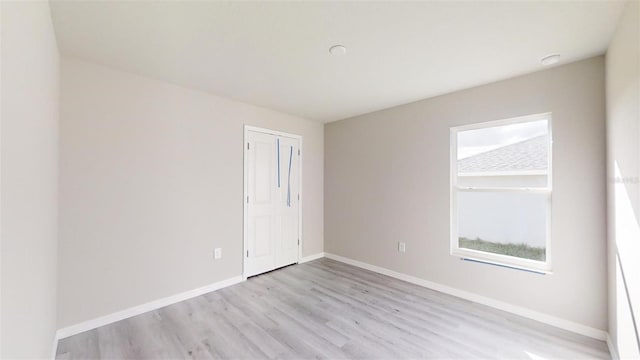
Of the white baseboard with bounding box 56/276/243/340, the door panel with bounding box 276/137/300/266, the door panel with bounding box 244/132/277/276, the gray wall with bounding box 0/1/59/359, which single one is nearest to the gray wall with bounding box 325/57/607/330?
the door panel with bounding box 276/137/300/266

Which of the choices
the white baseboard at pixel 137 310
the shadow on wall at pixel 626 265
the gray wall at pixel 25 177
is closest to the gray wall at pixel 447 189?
the shadow on wall at pixel 626 265

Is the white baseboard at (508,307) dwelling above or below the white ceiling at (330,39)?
below

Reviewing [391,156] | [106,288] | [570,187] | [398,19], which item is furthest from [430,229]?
[106,288]

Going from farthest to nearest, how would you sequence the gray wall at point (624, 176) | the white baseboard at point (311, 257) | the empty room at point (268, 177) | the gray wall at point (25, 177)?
the white baseboard at point (311, 257), the empty room at point (268, 177), the gray wall at point (624, 176), the gray wall at point (25, 177)

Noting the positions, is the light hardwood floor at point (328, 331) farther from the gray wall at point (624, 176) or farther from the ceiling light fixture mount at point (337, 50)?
the ceiling light fixture mount at point (337, 50)

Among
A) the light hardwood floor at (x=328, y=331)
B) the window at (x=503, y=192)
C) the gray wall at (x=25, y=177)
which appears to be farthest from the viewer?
the window at (x=503, y=192)

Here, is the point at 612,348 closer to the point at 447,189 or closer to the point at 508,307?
the point at 508,307

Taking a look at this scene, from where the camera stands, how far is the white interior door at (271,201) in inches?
143

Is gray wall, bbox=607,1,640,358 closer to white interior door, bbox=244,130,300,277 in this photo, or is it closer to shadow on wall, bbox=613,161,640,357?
shadow on wall, bbox=613,161,640,357

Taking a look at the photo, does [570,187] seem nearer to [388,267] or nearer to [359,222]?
[388,267]

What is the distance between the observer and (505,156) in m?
2.80

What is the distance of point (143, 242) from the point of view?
267 cm

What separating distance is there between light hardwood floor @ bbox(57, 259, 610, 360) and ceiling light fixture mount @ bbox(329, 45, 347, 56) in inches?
94.1

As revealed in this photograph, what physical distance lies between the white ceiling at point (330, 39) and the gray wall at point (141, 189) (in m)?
0.32
